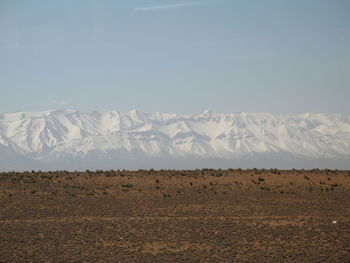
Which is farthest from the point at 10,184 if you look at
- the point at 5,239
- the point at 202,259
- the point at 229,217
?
the point at 202,259

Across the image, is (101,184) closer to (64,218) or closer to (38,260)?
(64,218)

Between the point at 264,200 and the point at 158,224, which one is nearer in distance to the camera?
the point at 158,224

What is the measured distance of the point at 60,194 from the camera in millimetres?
54844

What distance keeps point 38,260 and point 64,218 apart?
11860 mm

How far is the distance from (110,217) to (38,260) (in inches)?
494

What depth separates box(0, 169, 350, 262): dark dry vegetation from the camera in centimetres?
3631

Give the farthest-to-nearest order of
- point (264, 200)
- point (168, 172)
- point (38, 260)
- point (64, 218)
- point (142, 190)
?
point (168, 172) < point (142, 190) < point (264, 200) < point (64, 218) < point (38, 260)

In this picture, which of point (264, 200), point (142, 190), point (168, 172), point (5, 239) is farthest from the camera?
point (168, 172)

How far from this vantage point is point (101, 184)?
195 feet

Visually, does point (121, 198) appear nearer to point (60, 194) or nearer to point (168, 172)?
point (60, 194)

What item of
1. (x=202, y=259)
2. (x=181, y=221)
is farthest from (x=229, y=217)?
(x=202, y=259)

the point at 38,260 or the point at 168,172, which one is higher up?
the point at 168,172

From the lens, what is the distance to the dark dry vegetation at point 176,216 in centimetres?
3631

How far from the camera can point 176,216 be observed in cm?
4684
